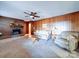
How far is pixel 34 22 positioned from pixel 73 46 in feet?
28.3

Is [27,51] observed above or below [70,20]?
below

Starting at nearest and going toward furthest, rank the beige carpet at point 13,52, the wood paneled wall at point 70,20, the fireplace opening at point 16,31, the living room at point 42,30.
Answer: the beige carpet at point 13,52 < the living room at point 42,30 < the wood paneled wall at point 70,20 < the fireplace opening at point 16,31

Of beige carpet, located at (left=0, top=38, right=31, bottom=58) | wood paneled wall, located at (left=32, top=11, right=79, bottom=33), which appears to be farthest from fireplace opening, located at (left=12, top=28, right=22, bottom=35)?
beige carpet, located at (left=0, top=38, right=31, bottom=58)

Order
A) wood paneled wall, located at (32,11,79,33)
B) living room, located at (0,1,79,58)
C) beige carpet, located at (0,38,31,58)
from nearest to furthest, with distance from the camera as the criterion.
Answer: beige carpet, located at (0,38,31,58), living room, located at (0,1,79,58), wood paneled wall, located at (32,11,79,33)

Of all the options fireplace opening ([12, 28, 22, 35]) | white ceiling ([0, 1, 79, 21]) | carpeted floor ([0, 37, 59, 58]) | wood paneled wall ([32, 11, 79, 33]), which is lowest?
carpeted floor ([0, 37, 59, 58])

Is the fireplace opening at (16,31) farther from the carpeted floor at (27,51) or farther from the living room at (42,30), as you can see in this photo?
the carpeted floor at (27,51)

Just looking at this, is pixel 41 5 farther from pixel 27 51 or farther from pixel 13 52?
pixel 13 52

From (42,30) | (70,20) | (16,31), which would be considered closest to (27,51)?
(70,20)

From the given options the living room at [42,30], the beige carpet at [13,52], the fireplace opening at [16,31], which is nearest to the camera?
the beige carpet at [13,52]

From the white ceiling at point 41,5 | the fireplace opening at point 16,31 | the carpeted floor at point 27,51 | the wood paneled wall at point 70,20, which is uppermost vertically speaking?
the white ceiling at point 41,5

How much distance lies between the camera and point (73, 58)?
2756mm

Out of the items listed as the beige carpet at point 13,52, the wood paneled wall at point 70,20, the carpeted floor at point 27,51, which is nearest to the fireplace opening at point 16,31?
the wood paneled wall at point 70,20

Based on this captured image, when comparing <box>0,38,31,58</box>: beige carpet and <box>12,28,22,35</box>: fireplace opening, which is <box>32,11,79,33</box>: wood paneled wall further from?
<box>12,28,22,35</box>: fireplace opening

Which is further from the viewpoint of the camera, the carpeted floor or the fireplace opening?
the fireplace opening
